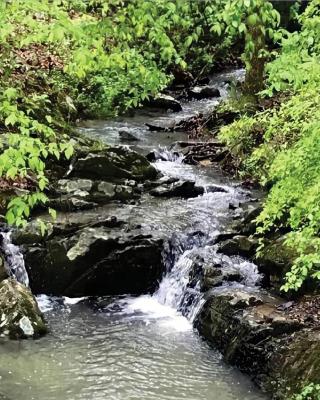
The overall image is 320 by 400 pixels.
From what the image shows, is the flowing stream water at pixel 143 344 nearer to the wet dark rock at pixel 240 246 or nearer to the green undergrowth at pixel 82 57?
the wet dark rock at pixel 240 246

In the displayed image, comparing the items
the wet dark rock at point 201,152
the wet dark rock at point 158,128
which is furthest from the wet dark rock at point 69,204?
the wet dark rock at point 158,128

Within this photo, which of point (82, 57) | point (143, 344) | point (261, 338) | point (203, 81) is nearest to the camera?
point (82, 57)

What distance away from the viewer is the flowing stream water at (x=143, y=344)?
22.5 ft

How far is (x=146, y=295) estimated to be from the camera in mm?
9812

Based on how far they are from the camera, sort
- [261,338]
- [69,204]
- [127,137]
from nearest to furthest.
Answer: [261,338], [69,204], [127,137]

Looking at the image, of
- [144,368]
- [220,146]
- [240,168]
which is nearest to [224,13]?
[144,368]

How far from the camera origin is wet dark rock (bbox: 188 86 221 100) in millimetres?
21344

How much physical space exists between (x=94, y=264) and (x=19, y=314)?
1.92 metres

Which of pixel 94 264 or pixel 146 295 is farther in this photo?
pixel 146 295

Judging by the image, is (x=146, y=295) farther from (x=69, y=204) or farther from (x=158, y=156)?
(x=158, y=156)

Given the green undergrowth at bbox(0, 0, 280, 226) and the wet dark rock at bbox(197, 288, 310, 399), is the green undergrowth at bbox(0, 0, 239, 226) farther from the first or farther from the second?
the wet dark rock at bbox(197, 288, 310, 399)

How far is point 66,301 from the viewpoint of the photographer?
941 cm

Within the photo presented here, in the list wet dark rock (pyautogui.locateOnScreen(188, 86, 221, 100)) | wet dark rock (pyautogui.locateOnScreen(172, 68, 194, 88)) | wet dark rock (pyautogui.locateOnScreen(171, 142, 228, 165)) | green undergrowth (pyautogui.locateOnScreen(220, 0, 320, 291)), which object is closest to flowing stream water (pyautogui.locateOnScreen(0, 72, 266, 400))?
green undergrowth (pyautogui.locateOnScreen(220, 0, 320, 291))

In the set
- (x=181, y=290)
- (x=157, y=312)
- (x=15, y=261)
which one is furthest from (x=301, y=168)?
(x=15, y=261)
